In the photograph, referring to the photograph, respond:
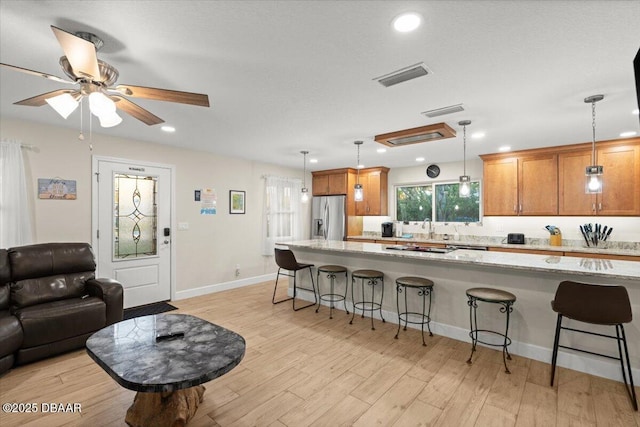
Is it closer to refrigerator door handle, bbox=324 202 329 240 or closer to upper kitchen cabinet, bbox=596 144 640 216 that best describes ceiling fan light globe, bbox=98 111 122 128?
refrigerator door handle, bbox=324 202 329 240

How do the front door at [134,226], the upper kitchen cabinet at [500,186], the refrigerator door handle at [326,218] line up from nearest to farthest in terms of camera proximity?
the front door at [134,226], the upper kitchen cabinet at [500,186], the refrigerator door handle at [326,218]

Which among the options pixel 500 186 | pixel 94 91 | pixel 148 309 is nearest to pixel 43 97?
pixel 94 91

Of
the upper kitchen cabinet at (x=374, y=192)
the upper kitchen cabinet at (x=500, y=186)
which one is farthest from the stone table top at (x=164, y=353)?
the upper kitchen cabinet at (x=374, y=192)

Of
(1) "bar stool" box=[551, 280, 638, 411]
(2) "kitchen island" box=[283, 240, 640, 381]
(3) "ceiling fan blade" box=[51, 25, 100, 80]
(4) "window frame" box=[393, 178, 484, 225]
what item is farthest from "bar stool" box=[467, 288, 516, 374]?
(3) "ceiling fan blade" box=[51, 25, 100, 80]

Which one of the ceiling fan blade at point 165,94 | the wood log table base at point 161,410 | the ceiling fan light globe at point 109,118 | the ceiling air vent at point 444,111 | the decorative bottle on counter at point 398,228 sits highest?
the ceiling air vent at point 444,111

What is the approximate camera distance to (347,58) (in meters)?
2.11

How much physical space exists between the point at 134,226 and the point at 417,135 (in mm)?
4276

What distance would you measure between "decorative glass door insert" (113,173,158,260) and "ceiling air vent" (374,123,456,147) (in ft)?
11.7

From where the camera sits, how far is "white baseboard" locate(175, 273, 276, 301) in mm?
5023

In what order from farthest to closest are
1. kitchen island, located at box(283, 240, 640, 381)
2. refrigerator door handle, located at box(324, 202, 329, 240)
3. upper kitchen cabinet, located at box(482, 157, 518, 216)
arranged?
refrigerator door handle, located at box(324, 202, 329, 240), upper kitchen cabinet, located at box(482, 157, 518, 216), kitchen island, located at box(283, 240, 640, 381)

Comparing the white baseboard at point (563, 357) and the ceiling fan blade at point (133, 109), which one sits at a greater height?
the ceiling fan blade at point (133, 109)

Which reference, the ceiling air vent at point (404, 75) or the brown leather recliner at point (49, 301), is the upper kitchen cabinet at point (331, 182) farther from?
the brown leather recliner at point (49, 301)

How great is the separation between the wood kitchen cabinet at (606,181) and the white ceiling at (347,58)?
808mm

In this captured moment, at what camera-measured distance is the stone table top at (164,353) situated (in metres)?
1.61
